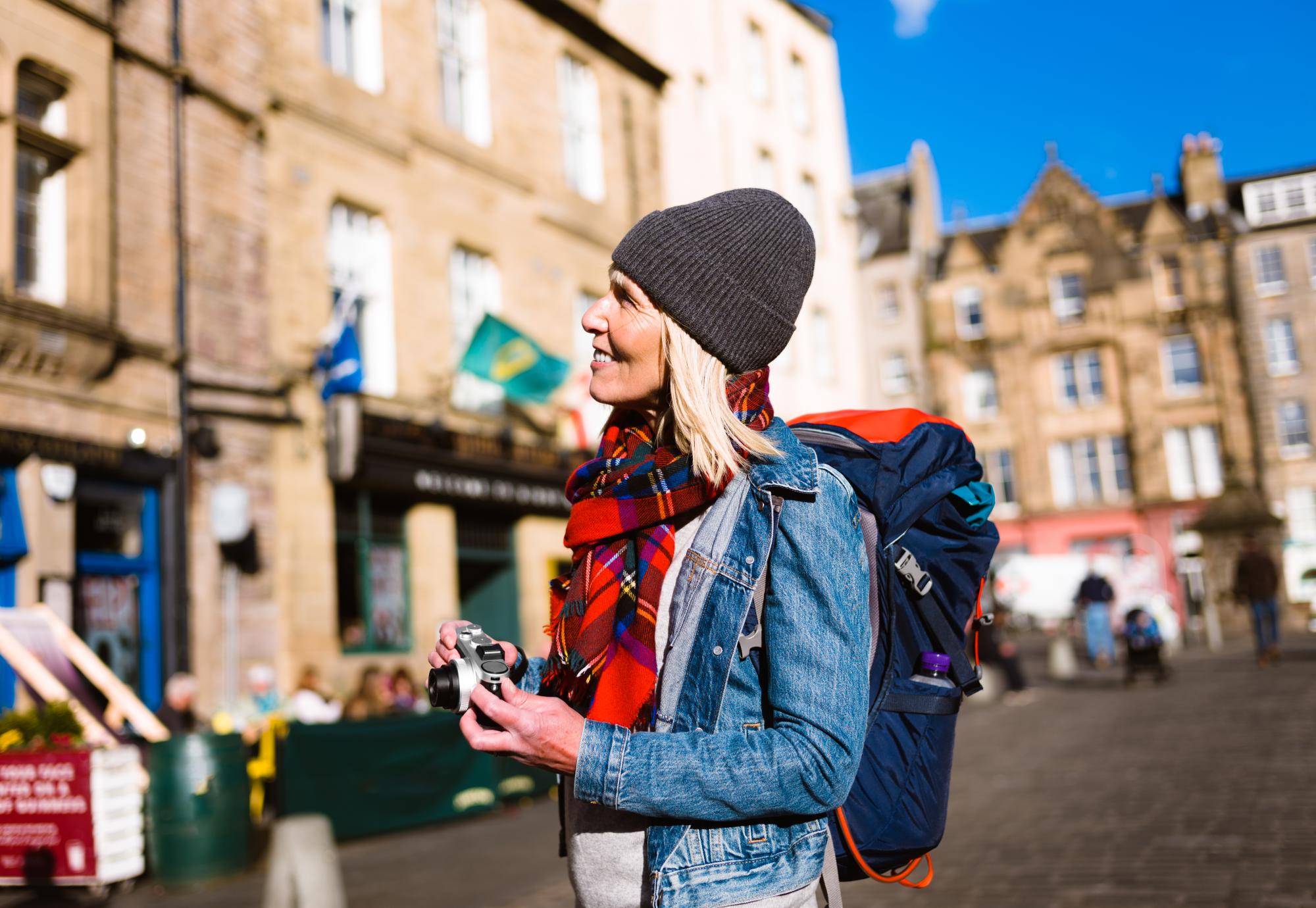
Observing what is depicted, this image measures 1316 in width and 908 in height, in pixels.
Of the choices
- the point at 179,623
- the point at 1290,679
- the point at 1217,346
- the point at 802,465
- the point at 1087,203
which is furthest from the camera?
the point at 1087,203

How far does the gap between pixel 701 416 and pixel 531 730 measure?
0.54 metres

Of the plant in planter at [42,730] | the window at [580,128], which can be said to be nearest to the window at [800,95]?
the window at [580,128]

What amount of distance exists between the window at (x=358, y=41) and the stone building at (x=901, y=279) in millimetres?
35491

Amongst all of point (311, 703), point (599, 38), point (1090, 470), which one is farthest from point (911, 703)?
point (1090, 470)

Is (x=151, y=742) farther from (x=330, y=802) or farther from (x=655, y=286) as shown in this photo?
(x=655, y=286)

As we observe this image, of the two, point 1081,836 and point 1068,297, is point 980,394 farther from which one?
point 1081,836

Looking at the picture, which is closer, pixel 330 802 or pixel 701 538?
pixel 701 538

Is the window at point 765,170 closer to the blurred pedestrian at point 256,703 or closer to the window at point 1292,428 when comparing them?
the blurred pedestrian at point 256,703

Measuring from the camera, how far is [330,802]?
10.1 metres

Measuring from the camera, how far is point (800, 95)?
A: 30.0 m

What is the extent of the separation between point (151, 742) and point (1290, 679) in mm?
15229

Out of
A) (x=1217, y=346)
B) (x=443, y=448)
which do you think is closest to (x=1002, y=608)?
(x=1217, y=346)

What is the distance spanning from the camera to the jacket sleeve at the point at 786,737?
69.3 inches

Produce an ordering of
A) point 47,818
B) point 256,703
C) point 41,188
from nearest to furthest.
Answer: point 47,818
point 41,188
point 256,703
